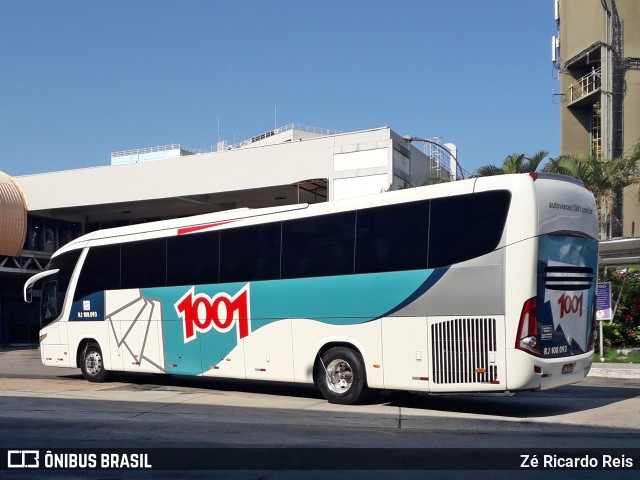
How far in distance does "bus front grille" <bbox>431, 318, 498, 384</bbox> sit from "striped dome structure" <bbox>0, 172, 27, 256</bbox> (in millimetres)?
33798

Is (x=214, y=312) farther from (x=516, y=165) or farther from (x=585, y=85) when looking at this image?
(x=585, y=85)

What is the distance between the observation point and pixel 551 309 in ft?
36.6

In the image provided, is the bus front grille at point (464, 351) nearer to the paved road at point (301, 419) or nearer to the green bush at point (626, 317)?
the paved road at point (301, 419)

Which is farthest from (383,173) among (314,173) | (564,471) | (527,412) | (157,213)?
(564,471)

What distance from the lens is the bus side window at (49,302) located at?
62.9 feet

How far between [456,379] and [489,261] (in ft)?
6.27

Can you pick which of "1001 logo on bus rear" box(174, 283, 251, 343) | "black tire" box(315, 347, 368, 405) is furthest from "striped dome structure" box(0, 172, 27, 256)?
"black tire" box(315, 347, 368, 405)

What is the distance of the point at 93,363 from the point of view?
18.2m

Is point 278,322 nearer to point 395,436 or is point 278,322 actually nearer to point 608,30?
point 395,436

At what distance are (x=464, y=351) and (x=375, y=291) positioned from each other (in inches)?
78.3

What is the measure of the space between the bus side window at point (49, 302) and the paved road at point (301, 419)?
2.72 m

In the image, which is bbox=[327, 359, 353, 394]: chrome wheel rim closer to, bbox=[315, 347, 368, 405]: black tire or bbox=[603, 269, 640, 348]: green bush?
bbox=[315, 347, 368, 405]: black tire

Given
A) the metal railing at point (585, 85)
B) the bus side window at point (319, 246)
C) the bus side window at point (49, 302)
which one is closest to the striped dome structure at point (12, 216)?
the bus side window at point (49, 302)

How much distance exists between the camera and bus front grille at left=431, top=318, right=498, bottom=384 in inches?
432
